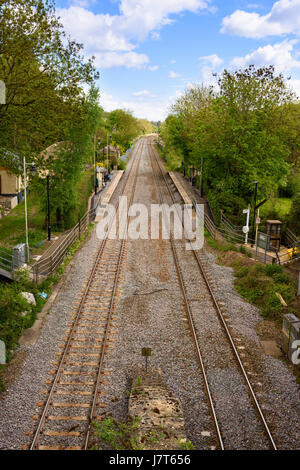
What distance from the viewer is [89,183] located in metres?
38.0

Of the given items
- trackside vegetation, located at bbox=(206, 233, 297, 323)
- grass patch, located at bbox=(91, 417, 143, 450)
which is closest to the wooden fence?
trackside vegetation, located at bbox=(206, 233, 297, 323)

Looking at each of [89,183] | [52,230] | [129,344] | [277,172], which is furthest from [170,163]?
[129,344]

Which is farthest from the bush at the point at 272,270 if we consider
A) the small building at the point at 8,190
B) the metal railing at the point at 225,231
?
the small building at the point at 8,190

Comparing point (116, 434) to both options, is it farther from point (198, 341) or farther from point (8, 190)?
point (8, 190)

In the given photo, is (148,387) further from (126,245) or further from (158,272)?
(126,245)

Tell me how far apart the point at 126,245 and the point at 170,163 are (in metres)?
38.9

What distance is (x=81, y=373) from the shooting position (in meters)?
12.0

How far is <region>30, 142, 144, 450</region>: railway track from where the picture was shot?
9516 mm

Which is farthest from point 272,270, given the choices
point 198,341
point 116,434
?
point 116,434

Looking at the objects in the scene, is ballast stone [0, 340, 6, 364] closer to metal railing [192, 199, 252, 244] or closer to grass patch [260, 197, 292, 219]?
metal railing [192, 199, 252, 244]

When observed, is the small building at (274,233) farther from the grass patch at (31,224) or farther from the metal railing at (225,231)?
the grass patch at (31,224)

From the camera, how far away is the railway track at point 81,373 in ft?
31.2

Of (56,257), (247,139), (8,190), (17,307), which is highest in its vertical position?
(247,139)
